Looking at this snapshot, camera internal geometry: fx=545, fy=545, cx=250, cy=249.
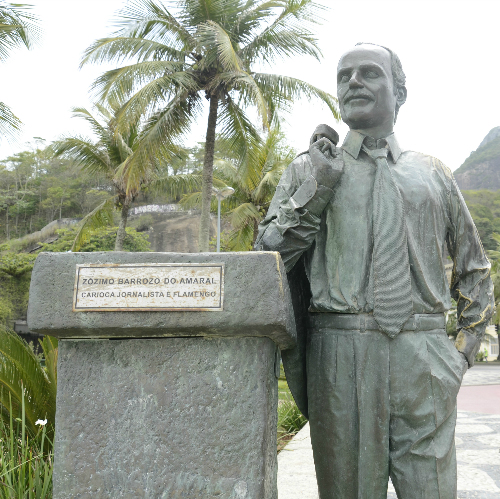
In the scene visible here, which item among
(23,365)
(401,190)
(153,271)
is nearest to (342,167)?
(401,190)

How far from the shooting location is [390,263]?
6.17 ft

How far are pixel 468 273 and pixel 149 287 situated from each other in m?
1.31

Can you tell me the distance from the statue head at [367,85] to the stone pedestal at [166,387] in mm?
847

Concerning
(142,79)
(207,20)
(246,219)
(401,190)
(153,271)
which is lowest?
(246,219)

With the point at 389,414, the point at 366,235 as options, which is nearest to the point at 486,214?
the point at 366,235

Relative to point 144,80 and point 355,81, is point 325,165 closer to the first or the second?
point 355,81

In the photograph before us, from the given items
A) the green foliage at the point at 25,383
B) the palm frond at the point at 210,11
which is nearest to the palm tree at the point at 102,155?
the palm frond at the point at 210,11

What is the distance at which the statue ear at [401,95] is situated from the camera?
7.25ft

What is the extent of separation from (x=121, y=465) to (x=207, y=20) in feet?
37.9

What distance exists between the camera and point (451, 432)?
188cm

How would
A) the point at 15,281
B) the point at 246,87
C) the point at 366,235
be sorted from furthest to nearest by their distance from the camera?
the point at 15,281
the point at 246,87
the point at 366,235

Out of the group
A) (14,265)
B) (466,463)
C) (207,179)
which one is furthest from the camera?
(14,265)

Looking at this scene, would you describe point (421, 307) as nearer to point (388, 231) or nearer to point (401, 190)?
point (388, 231)

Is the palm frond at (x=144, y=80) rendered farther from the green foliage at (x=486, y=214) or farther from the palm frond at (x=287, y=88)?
the green foliage at (x=486, y=214)
